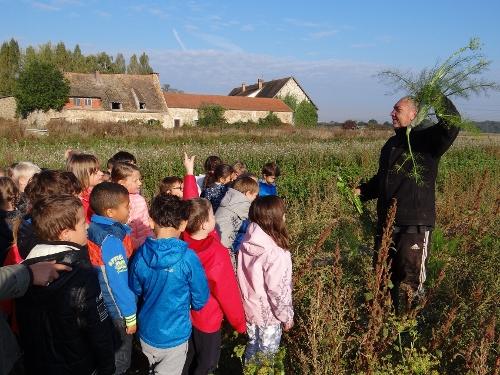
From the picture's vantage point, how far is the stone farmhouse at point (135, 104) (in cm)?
4416

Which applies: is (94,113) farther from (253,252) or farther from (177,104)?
(253,252)

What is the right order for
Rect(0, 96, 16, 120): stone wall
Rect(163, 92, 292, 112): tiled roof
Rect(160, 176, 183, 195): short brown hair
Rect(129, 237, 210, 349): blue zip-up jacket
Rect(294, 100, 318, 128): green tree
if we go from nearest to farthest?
1. Rect(129, 237, 210, 349): blue zip-up jacket
2. Rect(160, 176, 183, 195): short brown hair
3. Rect(0, 96, 16, 120): stone wall
4. Rect(163, 92, 292, 112): tiled roof
5. Rect(294, 100, 318, 128): green tree

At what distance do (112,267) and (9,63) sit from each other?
70121mm

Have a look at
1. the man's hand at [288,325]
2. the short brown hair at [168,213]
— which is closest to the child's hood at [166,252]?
the short brown hair at [168,213]

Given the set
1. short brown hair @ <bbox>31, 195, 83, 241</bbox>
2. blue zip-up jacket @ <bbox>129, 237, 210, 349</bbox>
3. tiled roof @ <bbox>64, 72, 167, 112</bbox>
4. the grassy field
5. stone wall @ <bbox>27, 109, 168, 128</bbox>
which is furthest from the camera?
tiled roof @ <bbox>64, 72, 167, 112</bbox>

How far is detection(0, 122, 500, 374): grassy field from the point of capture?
2.57 metres

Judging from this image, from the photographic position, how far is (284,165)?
1285 centimetres

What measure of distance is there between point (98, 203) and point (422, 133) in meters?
2.74

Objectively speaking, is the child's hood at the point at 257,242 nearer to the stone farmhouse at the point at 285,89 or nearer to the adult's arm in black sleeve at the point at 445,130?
the adult's arm in black sleeve at the point at 445,130

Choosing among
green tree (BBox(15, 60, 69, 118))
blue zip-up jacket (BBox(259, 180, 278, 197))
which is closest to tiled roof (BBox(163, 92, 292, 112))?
green tree (BBox(15, 60, 69, 118))

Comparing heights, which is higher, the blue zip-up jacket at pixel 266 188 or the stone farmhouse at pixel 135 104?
the stone farmhouse at pixel 135 104

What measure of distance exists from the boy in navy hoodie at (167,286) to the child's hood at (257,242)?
17.0 inches

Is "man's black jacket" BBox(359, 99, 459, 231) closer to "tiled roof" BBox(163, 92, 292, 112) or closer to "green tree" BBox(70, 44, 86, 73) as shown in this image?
"tiled roof" BBox(163, 92, 292, 112)

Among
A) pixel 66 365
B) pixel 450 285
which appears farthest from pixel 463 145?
pixel 66 365
